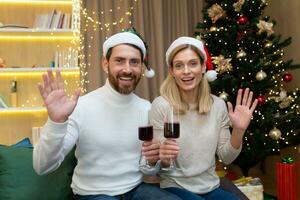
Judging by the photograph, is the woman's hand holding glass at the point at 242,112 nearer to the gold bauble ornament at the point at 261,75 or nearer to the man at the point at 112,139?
the man at the point at 112,139

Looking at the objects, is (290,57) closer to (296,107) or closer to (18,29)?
(296,107)

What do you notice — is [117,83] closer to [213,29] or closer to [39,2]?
[213,29]

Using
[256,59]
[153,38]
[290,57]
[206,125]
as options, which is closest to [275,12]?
[290,57]

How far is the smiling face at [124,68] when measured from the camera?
2115 millimetres

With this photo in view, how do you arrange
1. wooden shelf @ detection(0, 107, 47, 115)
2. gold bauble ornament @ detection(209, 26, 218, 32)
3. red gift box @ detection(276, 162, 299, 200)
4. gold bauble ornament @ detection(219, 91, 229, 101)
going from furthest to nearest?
wooden shelf @ detection(0, 107, 47, 115)
gold bauble ornament @ detection(209, 26, 218, 32)
gold bauble ornament @ detection(219, 91, 229, 101)
red gift box @ detection(276, 162, 299, 200)

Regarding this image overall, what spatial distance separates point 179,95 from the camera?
2215 millimetres

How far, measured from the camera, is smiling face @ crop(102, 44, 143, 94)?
2.12 m

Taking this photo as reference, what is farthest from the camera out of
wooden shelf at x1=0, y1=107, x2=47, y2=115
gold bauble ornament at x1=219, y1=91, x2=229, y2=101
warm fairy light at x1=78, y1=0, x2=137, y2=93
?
warm fairy light at x1=78, y1=0, x2=137, y2=93

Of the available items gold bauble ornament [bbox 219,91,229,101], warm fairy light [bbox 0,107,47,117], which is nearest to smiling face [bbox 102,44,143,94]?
gold bauble ornament [bbox 219,91,229,101]

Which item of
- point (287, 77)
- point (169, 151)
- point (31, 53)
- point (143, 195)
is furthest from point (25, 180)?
point (31, 53)

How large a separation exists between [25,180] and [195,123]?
1.01m

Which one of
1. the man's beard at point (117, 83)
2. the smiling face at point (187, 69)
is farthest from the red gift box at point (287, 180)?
the man's beard at point (117, 83)

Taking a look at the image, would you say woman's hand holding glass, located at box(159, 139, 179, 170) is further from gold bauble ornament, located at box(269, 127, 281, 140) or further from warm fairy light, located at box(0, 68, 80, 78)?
warm fairy light, located at box(0, 68, 80, 78)

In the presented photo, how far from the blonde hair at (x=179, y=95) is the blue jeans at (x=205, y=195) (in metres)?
0.45
